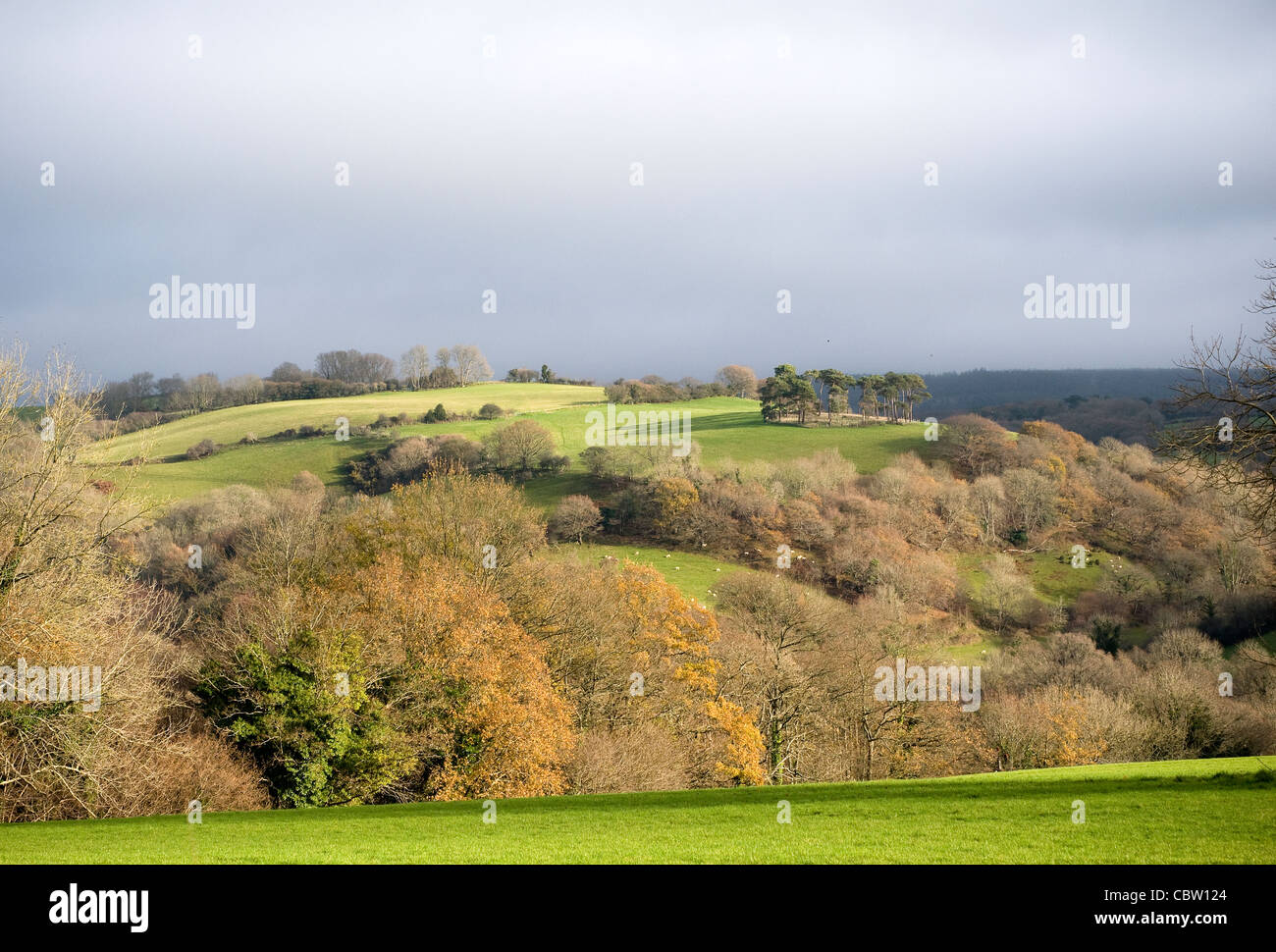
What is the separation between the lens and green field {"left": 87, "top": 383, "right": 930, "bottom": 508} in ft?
316

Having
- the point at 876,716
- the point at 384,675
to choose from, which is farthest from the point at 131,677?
the point at 876,716

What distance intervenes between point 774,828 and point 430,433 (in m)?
98.1

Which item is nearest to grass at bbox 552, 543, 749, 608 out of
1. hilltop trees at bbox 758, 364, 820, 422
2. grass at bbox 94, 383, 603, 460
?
grass at bbox 94, 383, 603, 460

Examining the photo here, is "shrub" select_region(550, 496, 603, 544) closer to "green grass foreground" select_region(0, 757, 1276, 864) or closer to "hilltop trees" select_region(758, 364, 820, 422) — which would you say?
"hilltop trees" select_region(758, 364, 820, 422)

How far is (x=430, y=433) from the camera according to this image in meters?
108

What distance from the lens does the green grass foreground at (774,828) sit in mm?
13703

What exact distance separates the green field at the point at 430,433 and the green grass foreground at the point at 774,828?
2883 inches

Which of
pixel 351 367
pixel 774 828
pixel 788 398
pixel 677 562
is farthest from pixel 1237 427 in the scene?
pixel 351 367

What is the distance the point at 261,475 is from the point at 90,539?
74.8 m

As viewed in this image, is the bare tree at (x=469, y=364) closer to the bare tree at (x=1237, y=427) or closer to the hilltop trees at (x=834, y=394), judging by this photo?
the hilltop trees at (x=834, y=394)

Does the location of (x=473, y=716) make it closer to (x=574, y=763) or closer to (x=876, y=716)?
(x=574, y=763)

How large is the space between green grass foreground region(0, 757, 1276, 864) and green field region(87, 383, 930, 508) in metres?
73.2
